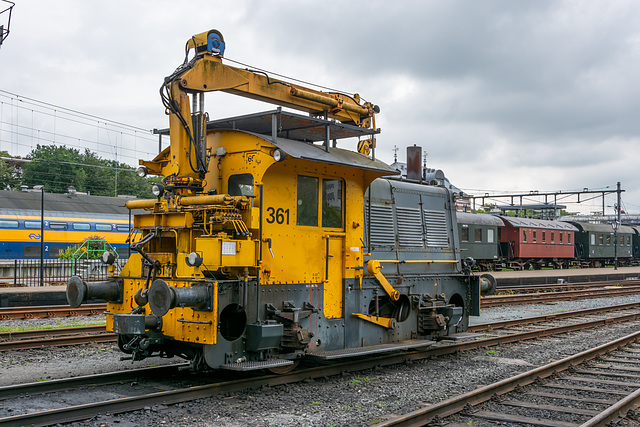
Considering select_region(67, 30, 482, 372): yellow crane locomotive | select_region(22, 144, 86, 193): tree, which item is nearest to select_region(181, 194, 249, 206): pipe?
select_region(67, 30, 482, 372): yellow crane locomotive

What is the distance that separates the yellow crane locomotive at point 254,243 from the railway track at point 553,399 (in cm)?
175

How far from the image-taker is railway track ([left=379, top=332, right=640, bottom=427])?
21.1ft

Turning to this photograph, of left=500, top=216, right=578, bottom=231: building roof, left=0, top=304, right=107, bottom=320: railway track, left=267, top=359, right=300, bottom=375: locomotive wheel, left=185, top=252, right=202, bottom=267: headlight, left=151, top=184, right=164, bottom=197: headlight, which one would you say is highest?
left=500, top=216, right=578, bottom=231: building roof

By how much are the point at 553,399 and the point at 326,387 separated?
2947 millimetres

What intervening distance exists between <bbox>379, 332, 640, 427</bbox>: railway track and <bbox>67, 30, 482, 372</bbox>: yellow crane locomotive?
175 cm

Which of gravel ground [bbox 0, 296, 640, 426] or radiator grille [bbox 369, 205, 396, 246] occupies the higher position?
radiator grille [bbox 369, 205, 396, 246]

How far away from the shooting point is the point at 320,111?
31.5 ft

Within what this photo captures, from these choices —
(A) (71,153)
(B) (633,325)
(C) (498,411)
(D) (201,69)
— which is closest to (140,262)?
(D) (201,69)

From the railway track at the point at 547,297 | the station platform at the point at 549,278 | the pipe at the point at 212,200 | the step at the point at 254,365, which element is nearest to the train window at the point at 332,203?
the pipe at the point at 212,200

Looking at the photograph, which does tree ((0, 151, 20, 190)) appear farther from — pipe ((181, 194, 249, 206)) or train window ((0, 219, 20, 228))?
pipe ((181, 194, 249, 206))

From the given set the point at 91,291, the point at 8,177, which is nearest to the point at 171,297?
the point at 91,291

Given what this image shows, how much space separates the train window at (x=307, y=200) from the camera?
26.9ft

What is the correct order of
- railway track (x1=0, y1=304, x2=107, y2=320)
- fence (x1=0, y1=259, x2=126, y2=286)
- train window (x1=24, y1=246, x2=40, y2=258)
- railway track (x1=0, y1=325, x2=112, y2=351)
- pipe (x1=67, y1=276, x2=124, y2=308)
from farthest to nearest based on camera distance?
1. train window (x1=24, y1=246, x2=40, y2=258)
2. fence (x1=0, y1=259, x2=126, y2=286)
3. railway track (x1=0, y1=304, x2=107, y2=320)
4. railway track (x1=0, y1=325, x2=112, y2=351)
5. pipe (x1=67, y1=276, x2=124, y2=308)

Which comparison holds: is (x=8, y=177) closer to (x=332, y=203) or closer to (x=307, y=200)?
(x=332, y=203)
